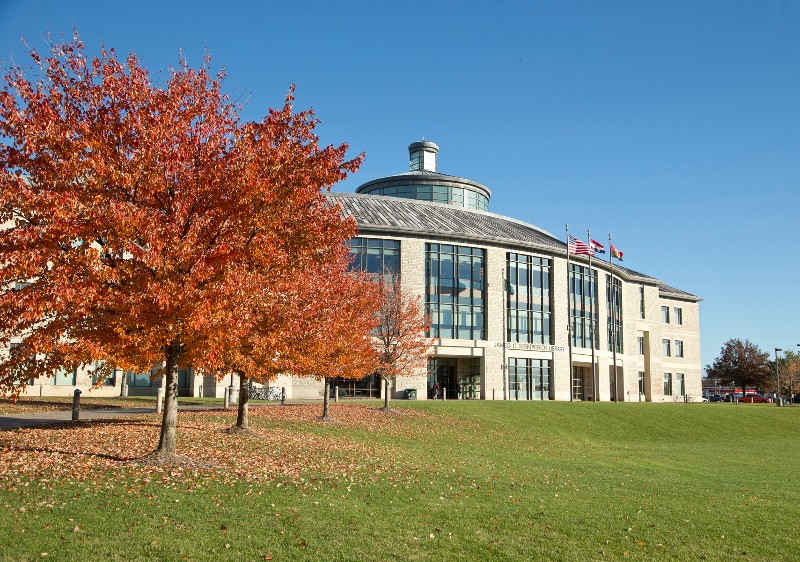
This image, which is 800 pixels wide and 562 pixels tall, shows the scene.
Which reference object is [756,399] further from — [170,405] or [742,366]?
[170,405]

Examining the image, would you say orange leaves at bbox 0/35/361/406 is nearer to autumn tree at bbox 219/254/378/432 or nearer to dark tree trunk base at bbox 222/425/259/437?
autumn tree at bbox 219/254/378/432

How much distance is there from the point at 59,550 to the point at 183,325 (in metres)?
5.21

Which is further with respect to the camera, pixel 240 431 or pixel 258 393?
pixel 258 393

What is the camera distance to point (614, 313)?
66625 mm

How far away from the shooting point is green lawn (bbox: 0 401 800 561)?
9148 mm

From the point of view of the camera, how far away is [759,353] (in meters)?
97.6

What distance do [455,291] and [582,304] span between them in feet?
45.8

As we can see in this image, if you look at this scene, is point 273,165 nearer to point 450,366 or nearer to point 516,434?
point 516,434

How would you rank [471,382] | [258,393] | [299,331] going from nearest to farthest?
1. [299,331]
2. [258,393]
3. [471,382]

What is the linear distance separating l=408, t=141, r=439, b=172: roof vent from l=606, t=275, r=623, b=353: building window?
23.5m

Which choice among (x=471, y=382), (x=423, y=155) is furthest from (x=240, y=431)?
(x=423, y=155)

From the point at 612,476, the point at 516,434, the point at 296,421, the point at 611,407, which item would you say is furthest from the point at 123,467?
the point at 611,407

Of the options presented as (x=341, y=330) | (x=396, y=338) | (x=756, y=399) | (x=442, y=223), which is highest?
(x=442, y=223)

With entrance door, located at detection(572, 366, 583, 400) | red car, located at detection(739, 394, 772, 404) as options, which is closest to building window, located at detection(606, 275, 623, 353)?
entrance door, located at detection(572, 366, 583, 400)
